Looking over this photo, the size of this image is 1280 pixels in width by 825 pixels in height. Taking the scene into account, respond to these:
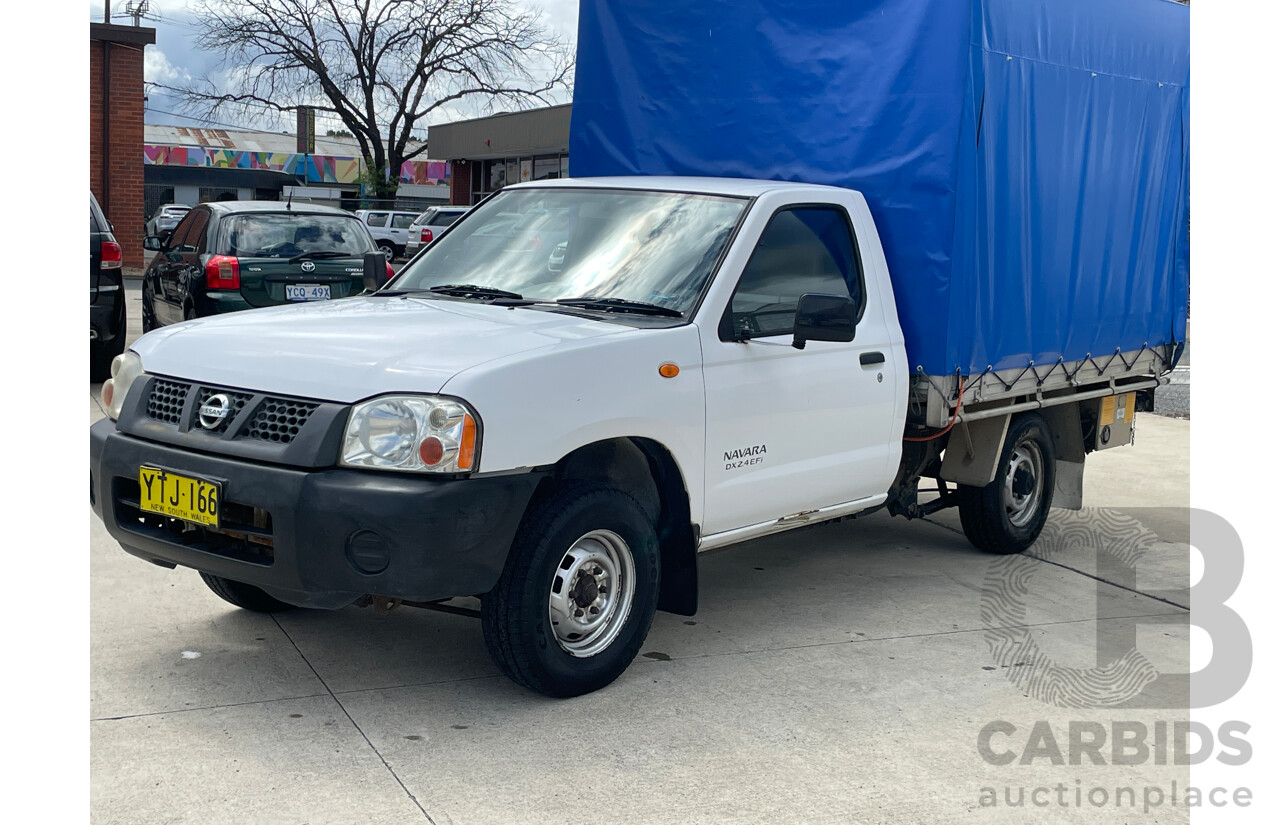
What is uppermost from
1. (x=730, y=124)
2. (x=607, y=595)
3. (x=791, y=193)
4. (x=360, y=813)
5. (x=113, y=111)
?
(x=113, y=111)

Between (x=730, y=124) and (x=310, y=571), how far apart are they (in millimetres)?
3598

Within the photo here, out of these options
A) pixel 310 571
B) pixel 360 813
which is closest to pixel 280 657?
pixel 310 571

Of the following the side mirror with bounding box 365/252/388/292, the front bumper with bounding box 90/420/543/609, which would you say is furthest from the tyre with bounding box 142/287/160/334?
the front bumper with bounding box 90/420/543/609

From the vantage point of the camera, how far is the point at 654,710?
4.66 m

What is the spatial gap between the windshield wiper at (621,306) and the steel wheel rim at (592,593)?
0.92 m

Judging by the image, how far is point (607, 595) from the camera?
4.82 meters

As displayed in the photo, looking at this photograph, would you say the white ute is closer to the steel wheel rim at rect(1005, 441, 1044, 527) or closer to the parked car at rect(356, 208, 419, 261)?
the steel wheel rim at rect(1005, 441, 1044, 527)

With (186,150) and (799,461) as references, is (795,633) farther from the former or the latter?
(186,150)

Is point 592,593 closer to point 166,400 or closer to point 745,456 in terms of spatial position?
point 745,456

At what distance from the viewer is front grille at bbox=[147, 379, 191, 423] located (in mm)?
4547

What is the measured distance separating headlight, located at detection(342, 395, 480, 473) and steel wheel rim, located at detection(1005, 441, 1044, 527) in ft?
13.1

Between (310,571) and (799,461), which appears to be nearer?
(310,571)

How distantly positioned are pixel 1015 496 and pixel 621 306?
3.26m

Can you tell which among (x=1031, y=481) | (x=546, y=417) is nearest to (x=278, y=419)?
(x=546, y=417)
